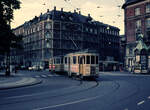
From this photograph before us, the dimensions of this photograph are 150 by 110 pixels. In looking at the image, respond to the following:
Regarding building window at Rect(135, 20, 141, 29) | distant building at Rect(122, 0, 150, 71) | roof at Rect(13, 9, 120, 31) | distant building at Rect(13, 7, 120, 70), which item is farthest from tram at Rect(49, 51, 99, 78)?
roof at Rect(13, 9, 120, 31)

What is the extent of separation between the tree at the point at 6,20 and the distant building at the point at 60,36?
32.5m

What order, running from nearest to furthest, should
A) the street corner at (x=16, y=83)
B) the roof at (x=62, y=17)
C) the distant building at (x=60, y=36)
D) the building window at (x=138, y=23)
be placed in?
the street corner at (x=16, y=83)
the building window at (x=138, y=23)
the distant building at (x=60, y=36)
the roof at (x=62, y=17)

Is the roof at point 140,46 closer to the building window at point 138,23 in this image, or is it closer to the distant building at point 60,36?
the building window at point 138,23

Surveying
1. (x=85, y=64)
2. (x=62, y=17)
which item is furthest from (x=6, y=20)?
(x=62, y=17)

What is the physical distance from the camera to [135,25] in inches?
1741

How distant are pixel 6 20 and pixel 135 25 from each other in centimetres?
2864

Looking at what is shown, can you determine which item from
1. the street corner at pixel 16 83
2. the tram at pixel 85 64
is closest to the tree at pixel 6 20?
the street corner at pixel 16 83

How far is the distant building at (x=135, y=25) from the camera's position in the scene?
137 feet

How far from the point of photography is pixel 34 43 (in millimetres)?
73750

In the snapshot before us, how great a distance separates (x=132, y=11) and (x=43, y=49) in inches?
1272

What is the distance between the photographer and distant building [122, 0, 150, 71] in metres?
41.8

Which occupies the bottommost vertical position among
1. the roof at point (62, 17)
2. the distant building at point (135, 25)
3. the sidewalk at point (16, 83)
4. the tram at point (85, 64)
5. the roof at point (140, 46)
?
the sidewalk at point (16, 83)

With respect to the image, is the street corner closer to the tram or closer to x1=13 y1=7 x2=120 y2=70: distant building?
the tram

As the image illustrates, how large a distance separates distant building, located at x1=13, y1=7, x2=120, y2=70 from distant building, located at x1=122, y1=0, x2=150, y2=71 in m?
19.5
